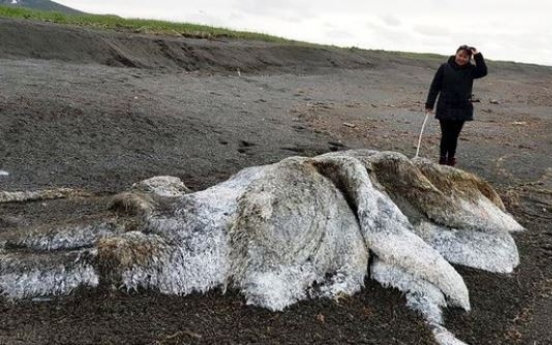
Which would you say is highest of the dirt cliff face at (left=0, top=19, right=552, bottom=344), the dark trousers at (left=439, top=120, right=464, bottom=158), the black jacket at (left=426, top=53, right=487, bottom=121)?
the black jacket at (left=426, top=53, right=487, bottom=121)

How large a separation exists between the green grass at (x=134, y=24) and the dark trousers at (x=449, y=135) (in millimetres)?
17169

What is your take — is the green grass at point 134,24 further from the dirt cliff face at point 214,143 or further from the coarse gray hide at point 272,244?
the coarse gray hide at point 272,244

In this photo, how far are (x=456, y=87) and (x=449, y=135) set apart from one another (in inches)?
31.3

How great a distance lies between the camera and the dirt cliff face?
15.7 feet

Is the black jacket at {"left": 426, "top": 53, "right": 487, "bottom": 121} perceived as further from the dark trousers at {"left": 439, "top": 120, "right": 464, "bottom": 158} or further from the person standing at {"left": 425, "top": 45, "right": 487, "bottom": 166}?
the dark trousers at {"left": 439, "top": 120, "right": 464, "bottom": 158}

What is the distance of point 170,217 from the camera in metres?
5.32

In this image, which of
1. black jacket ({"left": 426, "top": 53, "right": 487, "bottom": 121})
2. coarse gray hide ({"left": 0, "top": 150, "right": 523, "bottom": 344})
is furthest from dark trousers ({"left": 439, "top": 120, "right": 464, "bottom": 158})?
coarse gray hide ({"left": 0, "top": 150, "right": 523, "bottom": 344})

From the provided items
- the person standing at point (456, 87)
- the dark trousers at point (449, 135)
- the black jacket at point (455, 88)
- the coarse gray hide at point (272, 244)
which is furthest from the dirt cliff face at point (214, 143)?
the black jacket at point (455, 88)

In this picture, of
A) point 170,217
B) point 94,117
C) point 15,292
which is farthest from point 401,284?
point 94,117

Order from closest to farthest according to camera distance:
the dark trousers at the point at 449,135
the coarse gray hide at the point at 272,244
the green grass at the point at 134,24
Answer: the coarse gray hide at the point at 272,244 < the dark trousers at the point at 449,135 < the green grass at the point at 134,24

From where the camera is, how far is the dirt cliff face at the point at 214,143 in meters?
4.77

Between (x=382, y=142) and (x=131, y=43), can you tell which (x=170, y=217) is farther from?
(x=131, y=43)

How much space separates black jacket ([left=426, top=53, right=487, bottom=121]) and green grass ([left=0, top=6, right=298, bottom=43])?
56.0 feet

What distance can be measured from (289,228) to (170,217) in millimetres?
1014
